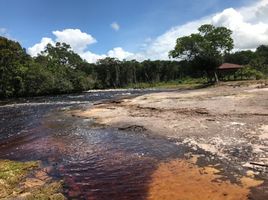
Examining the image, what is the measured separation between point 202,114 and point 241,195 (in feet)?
43.0

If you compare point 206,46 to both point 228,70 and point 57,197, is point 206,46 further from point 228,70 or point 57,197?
point 57,197

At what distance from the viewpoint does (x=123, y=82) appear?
127750mm

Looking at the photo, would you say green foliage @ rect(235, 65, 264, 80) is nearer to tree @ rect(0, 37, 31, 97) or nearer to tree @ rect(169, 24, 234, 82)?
tree @ rect(169, 24, 234, 82)

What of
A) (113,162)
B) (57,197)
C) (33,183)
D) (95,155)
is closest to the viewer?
(57,197)

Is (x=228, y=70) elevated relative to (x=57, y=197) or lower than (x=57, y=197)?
elevated

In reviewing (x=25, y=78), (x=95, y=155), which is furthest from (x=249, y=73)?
(x=95, y=155)

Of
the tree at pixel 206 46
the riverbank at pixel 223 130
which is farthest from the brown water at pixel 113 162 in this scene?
the tree at pixel 206 46

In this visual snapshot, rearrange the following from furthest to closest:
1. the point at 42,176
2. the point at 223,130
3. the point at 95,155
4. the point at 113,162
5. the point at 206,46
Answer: the point at 206,46 < the point at 223,130 < the point at 95,155 < the point at 113,162 < the point at 42,176

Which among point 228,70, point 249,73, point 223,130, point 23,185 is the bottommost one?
point 23,185

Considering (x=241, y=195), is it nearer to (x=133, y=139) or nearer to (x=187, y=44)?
(x=133, y=139)

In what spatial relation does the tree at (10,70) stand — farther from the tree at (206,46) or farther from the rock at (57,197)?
the rock at (57,197)

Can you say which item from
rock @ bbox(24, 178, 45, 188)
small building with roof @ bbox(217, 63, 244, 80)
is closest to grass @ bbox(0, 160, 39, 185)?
rock @ bbox(24, 178, 45, 188)

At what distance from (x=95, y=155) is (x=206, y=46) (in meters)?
51.4

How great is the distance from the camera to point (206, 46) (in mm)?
61375
